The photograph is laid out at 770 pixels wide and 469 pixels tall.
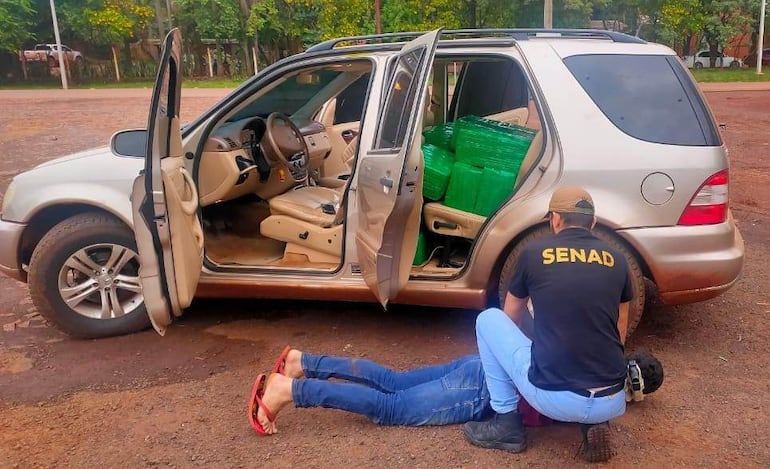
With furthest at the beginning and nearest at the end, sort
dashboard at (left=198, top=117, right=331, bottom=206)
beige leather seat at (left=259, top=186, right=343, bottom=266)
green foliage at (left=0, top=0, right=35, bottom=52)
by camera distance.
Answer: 1. green foliage at (left=0, top=0, right=35, bottom=52)
2. dashboard at (left=198, top=117, right=331, bottom=206)
3. beige leather seat at (left=259, top=186, right=343, bottom=266)

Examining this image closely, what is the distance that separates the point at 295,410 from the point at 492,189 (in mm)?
1781

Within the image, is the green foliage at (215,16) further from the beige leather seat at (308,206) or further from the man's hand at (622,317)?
the man's hand at (622,317)

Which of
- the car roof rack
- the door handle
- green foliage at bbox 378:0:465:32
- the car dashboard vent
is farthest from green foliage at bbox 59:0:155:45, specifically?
the car roof rack

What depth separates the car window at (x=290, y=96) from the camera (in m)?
5.05

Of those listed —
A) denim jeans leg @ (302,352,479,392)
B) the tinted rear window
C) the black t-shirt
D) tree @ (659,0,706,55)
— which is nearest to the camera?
the black t-shirt

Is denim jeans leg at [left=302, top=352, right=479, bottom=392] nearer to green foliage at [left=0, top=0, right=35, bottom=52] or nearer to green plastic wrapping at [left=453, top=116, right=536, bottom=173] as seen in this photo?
green plastic wrapping at [left=453, top=116, right=536, bottom=173]

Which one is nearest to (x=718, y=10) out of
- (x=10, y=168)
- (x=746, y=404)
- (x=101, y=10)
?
(x=101, y=10)

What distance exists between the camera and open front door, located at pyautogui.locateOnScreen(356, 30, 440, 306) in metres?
3.47

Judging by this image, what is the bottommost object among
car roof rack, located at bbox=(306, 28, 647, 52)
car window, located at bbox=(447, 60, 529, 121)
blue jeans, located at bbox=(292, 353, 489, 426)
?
blue jeans, located at bbox=(292, 353, 489, 426)

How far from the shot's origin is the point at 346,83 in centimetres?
563

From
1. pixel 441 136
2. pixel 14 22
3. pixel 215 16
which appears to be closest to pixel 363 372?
pixel 441 136

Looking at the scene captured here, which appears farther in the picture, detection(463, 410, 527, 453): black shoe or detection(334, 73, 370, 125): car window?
detection(334, 73, 370, 125): car window

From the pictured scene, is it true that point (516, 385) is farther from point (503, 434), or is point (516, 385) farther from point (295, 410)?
point (295, 410)

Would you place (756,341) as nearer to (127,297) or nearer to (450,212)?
(450,212)
